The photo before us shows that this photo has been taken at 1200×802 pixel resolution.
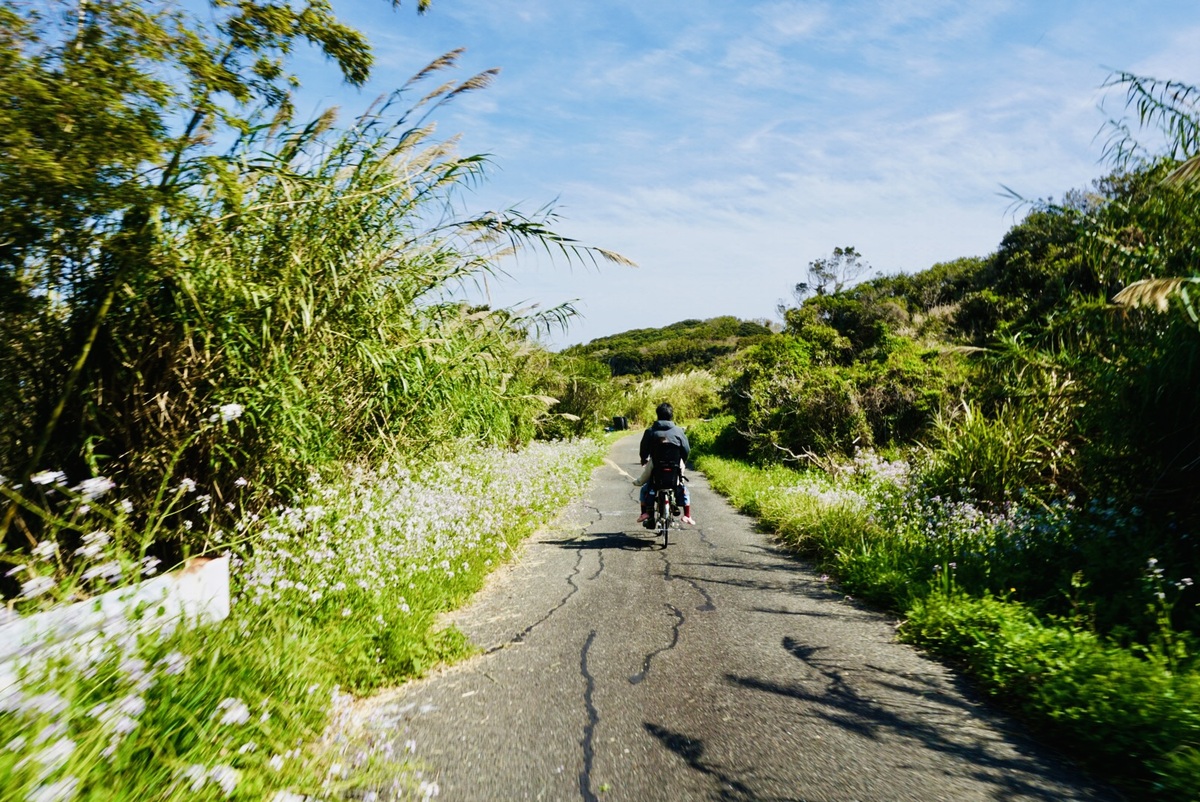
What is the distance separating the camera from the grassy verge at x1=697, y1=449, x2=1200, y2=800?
3250 millimetres

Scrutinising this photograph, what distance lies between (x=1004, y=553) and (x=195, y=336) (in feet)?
23.4

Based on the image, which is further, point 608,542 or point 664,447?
point 664,447

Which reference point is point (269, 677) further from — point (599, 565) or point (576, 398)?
point (576, 398)

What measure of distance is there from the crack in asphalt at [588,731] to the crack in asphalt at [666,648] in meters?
0.30

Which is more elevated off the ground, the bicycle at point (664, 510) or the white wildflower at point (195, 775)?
the white wildflower at point (195, 775)

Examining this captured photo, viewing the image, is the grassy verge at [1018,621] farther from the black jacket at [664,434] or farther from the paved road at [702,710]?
the black jacket at [664,434]

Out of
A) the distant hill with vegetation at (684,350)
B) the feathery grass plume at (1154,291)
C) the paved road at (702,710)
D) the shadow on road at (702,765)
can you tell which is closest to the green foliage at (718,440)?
the paved road at (702,710)

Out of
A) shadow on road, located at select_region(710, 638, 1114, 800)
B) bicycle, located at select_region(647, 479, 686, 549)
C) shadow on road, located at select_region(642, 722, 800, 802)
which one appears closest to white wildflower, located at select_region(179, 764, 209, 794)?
shadow on road, located at select_region(642, 722, 800, 802)

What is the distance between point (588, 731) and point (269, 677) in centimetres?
171

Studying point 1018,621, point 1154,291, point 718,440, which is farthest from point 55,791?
point 718,440

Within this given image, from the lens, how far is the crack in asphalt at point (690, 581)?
622 cm

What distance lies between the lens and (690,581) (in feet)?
23.8

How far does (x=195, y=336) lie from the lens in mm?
4809

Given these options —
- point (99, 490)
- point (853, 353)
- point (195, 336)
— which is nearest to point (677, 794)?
point (99, 490)
